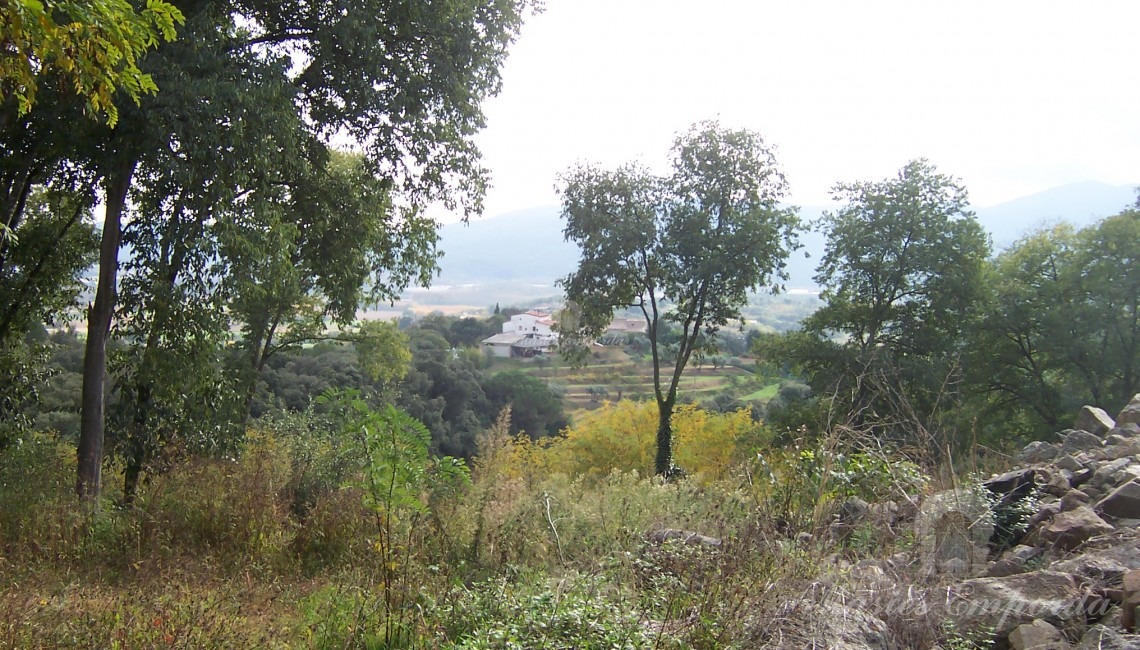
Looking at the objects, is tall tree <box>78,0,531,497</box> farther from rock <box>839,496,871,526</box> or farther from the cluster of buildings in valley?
the cluster of buildings in valley

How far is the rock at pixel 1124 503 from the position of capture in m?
4.66

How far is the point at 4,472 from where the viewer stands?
257 inches

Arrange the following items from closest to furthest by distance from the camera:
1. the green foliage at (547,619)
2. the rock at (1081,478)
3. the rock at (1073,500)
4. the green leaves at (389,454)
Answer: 1. the green foliage at (547,619)
2. the green leaves at (389,454)
3. the rock at (1073,500)
4. the rock at (1081,478)

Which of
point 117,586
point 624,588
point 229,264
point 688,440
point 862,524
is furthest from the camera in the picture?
point 688,440

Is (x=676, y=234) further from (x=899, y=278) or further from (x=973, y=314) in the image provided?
(x=973, y=314)

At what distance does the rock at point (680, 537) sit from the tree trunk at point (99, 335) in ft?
17.6

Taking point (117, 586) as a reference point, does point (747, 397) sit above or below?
below

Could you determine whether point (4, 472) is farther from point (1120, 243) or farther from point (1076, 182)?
point (1076, 182)

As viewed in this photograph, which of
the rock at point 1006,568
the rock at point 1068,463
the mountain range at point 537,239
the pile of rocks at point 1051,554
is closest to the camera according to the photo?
the pile of rocks at point 1051,554

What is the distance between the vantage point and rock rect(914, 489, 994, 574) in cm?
451

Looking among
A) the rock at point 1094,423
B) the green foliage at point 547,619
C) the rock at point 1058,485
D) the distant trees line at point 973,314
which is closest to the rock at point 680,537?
the green foliage at point 547,619

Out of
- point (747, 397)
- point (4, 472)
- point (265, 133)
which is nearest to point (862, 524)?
point (265, 133)

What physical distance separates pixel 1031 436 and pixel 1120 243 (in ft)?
18.3

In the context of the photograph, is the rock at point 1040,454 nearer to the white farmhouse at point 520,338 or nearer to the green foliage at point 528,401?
the white farmhouse at point 520,338
